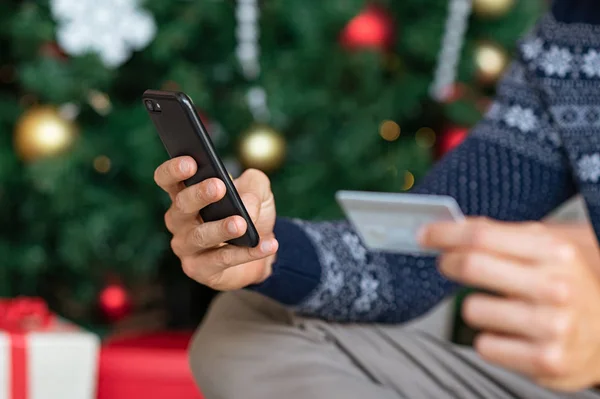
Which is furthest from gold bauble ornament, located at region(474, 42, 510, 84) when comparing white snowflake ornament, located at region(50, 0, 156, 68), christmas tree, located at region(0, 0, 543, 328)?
white snowflake ornament, located at region(50, 0, 156, 68)

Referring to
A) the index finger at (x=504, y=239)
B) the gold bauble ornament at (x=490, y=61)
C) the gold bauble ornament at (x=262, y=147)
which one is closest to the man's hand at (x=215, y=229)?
the index finger at (x=504, y=239)

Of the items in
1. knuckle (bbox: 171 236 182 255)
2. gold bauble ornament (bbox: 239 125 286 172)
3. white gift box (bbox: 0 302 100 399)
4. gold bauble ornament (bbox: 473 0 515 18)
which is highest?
gold bauble ornament (bbox: 473 0 515 18)

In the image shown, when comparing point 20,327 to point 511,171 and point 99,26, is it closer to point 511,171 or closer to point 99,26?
point 99,26

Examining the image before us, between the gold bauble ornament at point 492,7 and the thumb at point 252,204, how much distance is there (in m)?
1.16

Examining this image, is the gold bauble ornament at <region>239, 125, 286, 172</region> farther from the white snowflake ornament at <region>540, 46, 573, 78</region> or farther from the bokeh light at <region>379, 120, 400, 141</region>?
the white snowflake ornament at <region>540, 46, 573, 78</region>

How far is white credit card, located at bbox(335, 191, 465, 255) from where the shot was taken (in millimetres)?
584

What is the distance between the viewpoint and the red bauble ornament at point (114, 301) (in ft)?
5.79

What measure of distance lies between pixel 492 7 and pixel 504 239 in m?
1.37

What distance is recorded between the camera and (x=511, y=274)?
0.48m

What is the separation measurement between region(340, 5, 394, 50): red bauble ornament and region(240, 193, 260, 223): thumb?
94 centimetres

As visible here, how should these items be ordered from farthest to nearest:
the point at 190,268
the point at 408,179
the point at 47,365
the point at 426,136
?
the point at 426,136, the point at 408,179, the point at 47,365, the point at 190,268

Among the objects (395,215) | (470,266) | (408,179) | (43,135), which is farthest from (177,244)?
(408,179)

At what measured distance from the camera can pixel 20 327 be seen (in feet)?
4.45

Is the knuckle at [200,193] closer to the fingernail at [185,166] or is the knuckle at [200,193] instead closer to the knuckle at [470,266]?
the fingernail at [185,166]
